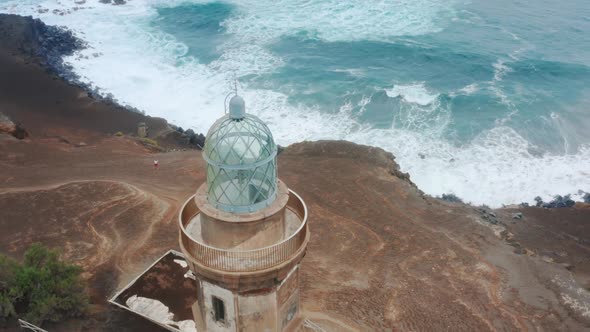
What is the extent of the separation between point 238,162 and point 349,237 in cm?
1199

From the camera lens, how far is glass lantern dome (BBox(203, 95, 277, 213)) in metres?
6.61

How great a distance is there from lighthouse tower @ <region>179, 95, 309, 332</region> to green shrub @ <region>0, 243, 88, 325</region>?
7.68 meters

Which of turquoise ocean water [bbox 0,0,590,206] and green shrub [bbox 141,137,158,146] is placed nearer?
green shrub [bbox 141,137,158,146]

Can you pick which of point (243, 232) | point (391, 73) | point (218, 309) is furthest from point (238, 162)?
point (391, 73)

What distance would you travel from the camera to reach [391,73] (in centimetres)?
3762

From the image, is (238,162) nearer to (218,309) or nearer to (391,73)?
(218,309)

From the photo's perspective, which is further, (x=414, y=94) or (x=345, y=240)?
(x=414, y=94)

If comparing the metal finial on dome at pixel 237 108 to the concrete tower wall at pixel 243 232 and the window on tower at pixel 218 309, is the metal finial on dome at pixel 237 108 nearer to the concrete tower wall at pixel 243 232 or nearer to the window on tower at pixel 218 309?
the concrete tower wall at pixel 243 232

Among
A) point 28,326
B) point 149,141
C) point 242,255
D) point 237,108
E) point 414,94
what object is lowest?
point 414,94

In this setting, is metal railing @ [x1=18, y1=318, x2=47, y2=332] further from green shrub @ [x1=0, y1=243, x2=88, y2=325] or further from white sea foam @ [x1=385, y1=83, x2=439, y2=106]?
white sea foam @ [x1=385, y1=83, x2=439, y2=106]

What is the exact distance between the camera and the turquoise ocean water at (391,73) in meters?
28.8

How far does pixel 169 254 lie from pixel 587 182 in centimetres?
2205

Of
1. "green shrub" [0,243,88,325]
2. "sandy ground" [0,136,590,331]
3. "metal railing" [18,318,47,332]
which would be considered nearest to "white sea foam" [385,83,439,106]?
"sandy ground" [0,136,590,331]

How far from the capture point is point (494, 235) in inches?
754
